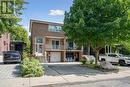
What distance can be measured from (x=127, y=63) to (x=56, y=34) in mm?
15637

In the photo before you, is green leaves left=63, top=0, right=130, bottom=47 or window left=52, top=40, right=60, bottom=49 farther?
window left=52, top=40, right=60, bottom=49

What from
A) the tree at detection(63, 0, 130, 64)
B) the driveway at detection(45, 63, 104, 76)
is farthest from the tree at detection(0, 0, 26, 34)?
the driveway at detection(45, 63, 104, 76)

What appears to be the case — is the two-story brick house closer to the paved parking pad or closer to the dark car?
the dark car

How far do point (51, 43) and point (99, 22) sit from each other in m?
21.5

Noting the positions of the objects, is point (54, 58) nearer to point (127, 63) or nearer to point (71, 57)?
point (71, 57)

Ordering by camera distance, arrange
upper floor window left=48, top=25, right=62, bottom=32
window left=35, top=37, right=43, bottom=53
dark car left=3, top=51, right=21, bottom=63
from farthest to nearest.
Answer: upper floor window left=48, top=25, right=62, bottom=32 → window left=35, top=37, right=43, bottom=53 → dark car left=3, top=51, right=21, bottom=63

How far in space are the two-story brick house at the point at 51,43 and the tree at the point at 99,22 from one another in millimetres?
17426

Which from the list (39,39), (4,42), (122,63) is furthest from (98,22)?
(4,42)

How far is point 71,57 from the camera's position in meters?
47.3

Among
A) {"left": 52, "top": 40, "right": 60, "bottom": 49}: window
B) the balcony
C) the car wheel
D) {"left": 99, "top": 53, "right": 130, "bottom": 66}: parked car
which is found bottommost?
the car wheel

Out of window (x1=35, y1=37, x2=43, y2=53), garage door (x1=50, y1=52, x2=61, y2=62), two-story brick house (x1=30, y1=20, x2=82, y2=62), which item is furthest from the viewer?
garage door (x1=50, y1=52, x2=61, y2=62)

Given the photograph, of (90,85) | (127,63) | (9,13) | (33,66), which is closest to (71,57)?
(127,63)

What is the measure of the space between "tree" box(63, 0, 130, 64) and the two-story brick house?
17.4m

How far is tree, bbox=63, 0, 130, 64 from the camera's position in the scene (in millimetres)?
24922
